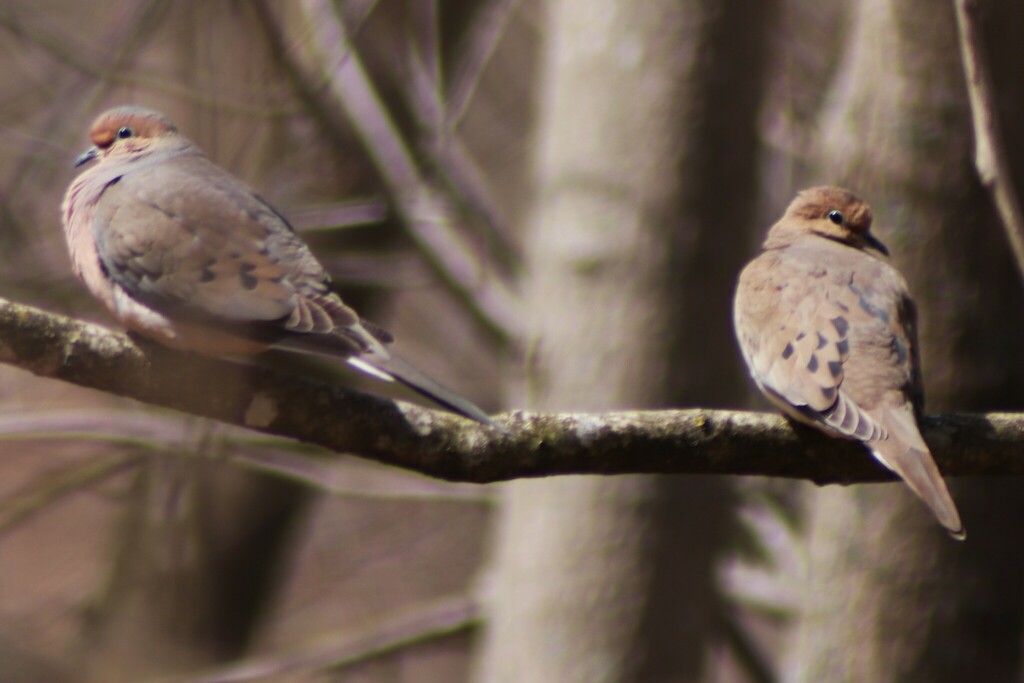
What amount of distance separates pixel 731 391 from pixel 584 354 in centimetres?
59

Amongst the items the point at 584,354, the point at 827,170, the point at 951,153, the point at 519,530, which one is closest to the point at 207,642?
the point at 519,530

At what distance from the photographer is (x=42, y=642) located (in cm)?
890

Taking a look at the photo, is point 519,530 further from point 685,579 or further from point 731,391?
point 731,391

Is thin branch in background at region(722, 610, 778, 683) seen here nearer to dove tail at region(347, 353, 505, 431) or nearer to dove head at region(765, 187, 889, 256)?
dove head at region(765, 187, 889, 256)

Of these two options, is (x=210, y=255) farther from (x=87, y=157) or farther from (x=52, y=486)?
(x=52, y=486)

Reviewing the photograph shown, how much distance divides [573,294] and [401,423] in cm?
216

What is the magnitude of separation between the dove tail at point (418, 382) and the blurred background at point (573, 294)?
6.44 ft

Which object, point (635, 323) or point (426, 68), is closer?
point (635, 323)

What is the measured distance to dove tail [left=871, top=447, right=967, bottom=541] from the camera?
9.12 feet

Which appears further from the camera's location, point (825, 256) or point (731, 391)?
point (731, 391)

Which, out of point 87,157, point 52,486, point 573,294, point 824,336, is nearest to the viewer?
point 824,336

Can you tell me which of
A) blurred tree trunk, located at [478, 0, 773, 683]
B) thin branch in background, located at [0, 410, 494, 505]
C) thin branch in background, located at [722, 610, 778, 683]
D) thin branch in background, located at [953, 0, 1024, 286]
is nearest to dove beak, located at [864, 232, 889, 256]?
blurred tree trunk, located at [478, 0, 773, 683]

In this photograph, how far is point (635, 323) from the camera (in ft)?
15.8

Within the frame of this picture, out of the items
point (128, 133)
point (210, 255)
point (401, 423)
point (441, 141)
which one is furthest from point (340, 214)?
point (401, 423)
